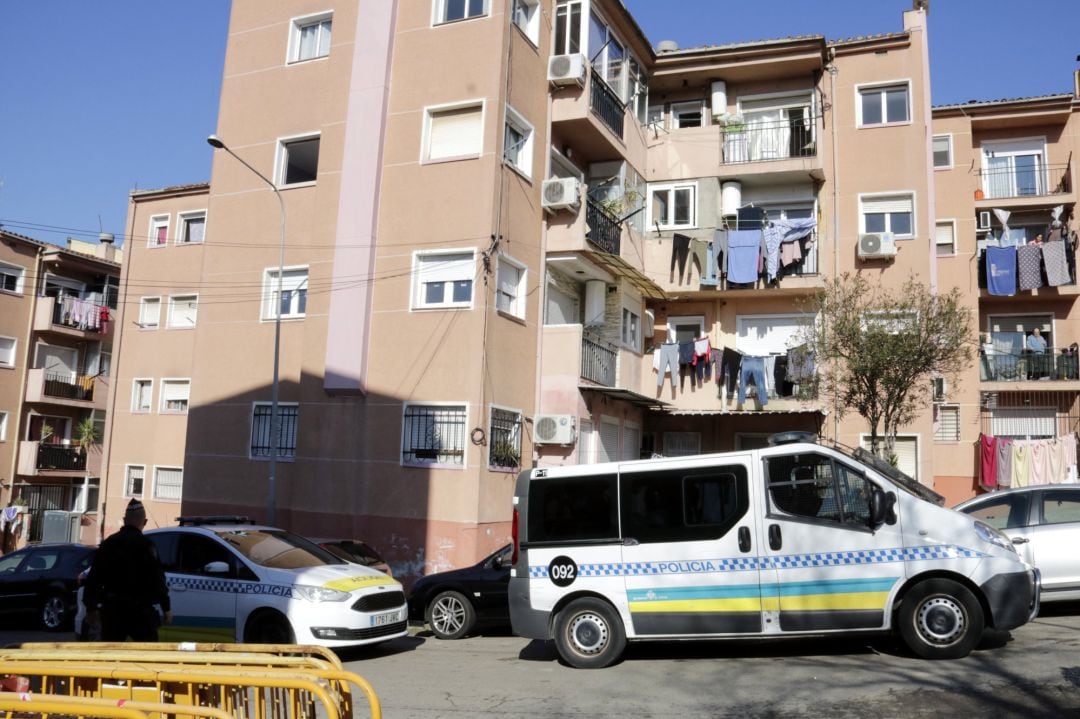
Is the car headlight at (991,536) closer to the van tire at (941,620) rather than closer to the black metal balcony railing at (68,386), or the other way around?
the van tire at (941,620)

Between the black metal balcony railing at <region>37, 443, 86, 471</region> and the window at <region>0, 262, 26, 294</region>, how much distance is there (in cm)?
598

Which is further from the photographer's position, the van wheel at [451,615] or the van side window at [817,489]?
the van wheel at [451,615]

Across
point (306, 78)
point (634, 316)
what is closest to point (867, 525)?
point (634, 316)

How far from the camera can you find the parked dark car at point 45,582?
1477 centimetres

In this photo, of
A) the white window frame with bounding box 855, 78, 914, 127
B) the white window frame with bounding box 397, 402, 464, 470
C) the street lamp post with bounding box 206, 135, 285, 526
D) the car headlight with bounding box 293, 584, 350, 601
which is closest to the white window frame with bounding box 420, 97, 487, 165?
the street lamp post with bounding box 206, 135, 285, 526

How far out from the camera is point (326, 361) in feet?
60.2

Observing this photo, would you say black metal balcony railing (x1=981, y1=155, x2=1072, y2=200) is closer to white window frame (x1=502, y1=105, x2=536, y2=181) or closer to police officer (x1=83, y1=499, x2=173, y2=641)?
white window frame (x1=502, y1=105, x2=536, y2=181)

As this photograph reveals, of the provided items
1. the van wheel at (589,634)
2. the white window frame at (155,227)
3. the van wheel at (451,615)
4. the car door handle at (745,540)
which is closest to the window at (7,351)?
the white window frame at (155,227)

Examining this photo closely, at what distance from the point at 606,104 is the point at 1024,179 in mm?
14314

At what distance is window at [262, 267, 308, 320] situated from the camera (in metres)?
19.7

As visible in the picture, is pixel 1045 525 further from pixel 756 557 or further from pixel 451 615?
pixel 451 615

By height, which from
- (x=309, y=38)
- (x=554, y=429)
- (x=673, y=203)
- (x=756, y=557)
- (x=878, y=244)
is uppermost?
(x=309, y=38)

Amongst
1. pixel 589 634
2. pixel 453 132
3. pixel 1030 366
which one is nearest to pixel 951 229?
pixel 1030 366

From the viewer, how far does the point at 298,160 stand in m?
20.9
